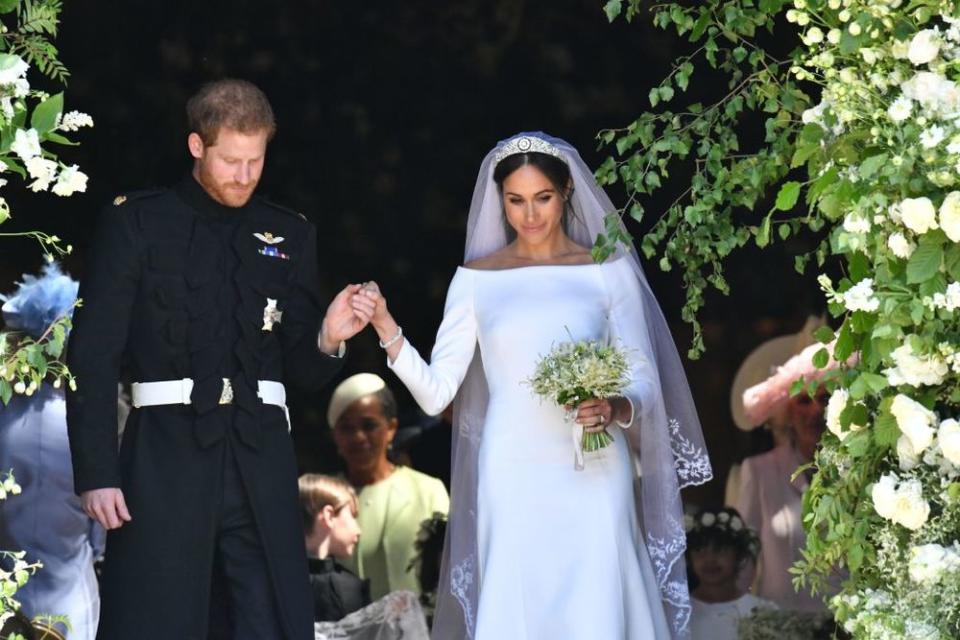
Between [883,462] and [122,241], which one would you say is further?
[122,241]

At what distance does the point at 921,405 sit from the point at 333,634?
3760 mm

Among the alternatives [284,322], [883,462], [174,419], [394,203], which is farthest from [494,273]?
[394,203]

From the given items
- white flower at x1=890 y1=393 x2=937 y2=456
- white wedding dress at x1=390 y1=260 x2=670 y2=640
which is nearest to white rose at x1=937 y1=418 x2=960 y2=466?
white flower at x1=890 y1=393 x2=937 y2=456

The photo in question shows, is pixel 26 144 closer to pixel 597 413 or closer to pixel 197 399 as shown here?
pixel 197 399

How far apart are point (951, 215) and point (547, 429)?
1.97 meters

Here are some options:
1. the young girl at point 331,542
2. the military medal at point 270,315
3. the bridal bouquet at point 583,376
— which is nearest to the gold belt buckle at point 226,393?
the military medal at point 270,315

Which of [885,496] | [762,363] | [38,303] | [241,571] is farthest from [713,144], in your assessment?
[762,363]

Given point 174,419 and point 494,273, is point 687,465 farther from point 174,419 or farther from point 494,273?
point 174,419

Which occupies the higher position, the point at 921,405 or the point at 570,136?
the point at 570,136

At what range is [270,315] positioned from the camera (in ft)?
17.1

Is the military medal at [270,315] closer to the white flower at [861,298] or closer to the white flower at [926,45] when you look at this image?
the white flower at [861,298]

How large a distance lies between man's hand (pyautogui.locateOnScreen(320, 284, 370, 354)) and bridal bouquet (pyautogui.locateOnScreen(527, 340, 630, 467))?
0.56 m

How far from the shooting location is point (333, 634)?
727cm

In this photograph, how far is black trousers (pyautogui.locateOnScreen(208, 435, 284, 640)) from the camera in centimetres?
501
